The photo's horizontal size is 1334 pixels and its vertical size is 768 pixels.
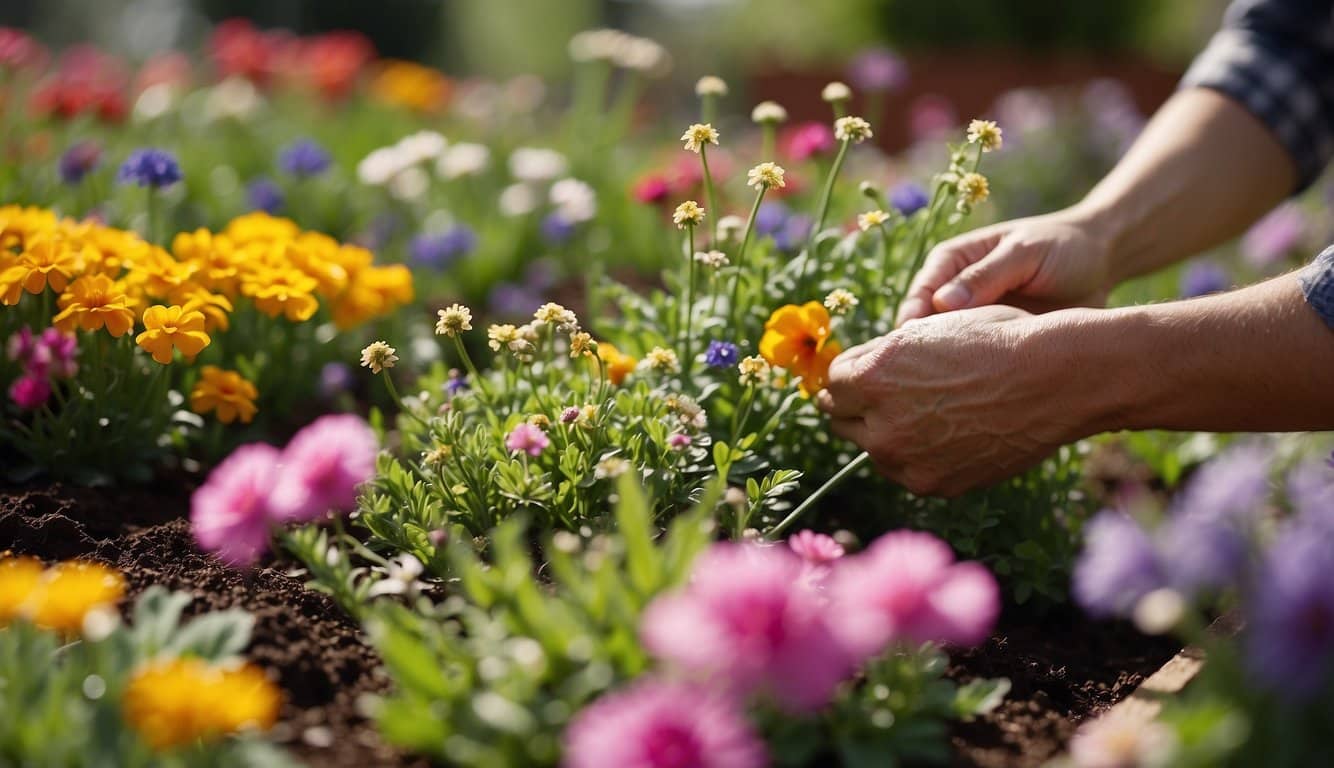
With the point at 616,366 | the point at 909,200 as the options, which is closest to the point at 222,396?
the point at 616,366

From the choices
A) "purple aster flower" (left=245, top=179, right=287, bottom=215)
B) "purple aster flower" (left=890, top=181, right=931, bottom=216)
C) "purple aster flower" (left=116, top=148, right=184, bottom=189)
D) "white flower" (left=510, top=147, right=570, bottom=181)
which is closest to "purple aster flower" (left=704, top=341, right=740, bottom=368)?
"purple aster flower" (left=890, top=181, right=931, bottom=216)

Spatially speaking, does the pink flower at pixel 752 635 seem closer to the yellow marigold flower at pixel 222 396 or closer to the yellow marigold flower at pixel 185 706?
the yellow marigold flower at pixel 185 706

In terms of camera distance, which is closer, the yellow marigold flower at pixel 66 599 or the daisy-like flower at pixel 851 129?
the yellow marigold flower at pixel 66 599

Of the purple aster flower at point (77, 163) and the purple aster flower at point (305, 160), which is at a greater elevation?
the purple aster flower at point (77, 163)

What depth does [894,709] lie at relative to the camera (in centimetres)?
125

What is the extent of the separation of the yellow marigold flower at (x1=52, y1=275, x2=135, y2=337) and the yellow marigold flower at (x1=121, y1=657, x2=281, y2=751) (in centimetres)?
81

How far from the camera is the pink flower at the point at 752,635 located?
3.25 feet

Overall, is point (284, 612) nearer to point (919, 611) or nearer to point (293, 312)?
point (293, 312)

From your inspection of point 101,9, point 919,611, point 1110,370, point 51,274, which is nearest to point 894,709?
→ point 919,611

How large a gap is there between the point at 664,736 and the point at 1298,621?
53 centimetres

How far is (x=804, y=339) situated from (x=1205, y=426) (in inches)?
23.2

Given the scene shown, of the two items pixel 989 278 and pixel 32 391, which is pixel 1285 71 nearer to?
pixel 989 278

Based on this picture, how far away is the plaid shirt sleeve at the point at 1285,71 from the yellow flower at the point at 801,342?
120cm

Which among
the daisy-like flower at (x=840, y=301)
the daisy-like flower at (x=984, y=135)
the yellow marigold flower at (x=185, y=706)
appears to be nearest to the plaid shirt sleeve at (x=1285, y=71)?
the daisy-like flower at (x=984, y=135)
